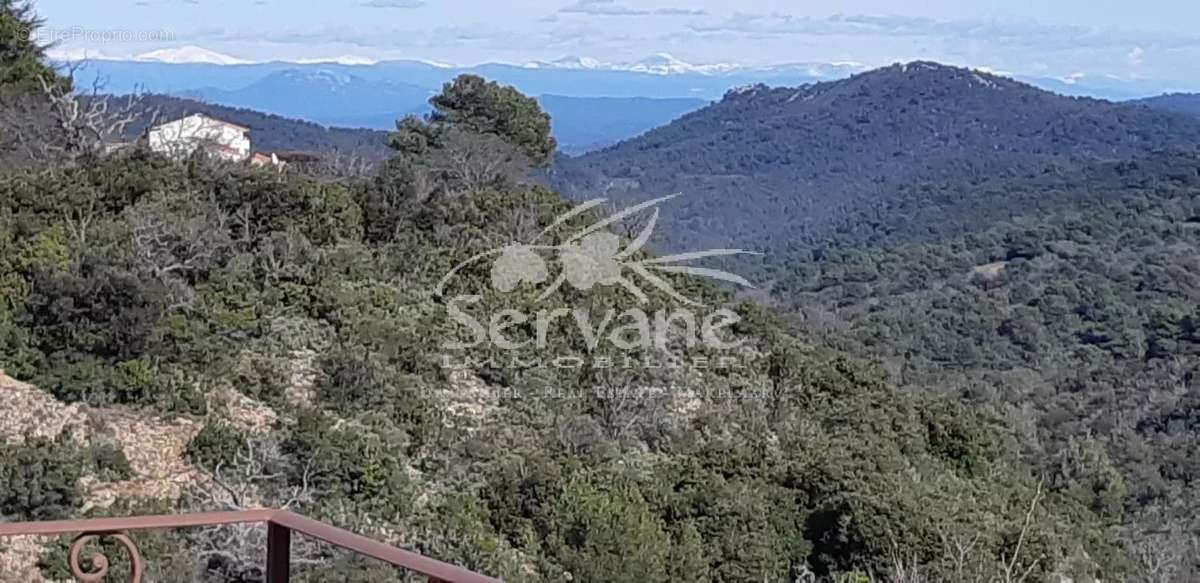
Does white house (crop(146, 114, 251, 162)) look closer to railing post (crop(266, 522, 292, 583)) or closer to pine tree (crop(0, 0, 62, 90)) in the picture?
pine tree (crop(0, 0, 62, 90))

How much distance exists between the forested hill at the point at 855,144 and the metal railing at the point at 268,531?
167 ft

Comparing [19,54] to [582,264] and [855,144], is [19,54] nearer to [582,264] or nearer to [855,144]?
[582,264]

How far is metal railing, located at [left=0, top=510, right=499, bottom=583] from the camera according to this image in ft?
5.14

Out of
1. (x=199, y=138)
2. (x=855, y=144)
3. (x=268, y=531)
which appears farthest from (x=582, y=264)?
(x=855, y=144)

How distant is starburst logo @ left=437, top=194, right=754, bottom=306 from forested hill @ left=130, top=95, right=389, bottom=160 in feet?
18.1

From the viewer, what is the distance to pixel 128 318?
362 inches

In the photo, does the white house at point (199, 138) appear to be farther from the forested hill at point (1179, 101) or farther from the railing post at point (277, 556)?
the forested hill at point (1179, 101)

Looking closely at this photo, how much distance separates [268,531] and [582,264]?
12.2m

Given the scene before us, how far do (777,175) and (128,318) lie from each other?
58.1 meters

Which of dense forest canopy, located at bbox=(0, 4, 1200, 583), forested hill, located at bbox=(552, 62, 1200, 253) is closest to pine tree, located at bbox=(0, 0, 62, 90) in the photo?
dense forest canopy, located at bbox=(0, 4, 1200, 583)

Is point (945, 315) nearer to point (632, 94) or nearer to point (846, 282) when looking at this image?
point (846, 282)

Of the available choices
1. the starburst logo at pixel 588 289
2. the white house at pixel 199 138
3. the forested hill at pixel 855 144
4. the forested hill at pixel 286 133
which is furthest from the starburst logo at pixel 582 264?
the forested hill at pixel 855 144

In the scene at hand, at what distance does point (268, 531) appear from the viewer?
6.11ft

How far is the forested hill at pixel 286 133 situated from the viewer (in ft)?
67.5
